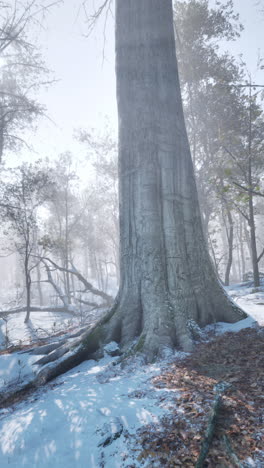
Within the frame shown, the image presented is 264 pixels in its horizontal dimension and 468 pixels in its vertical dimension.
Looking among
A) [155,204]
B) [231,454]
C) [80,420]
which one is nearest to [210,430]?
[231,454]

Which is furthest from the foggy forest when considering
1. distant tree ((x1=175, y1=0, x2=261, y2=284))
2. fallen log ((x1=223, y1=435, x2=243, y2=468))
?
distant tree ((x1=175, y1=0, x2=261, y2=284))

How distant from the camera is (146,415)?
2.04 meters

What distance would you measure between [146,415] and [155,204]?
118 inches

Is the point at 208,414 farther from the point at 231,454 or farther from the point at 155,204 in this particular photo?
the point at 155,204

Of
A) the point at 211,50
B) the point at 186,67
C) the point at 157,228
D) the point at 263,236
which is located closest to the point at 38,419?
the point at 157,228

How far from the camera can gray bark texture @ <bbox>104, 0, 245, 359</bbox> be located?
3930 mm

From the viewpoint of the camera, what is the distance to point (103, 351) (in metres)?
3.84

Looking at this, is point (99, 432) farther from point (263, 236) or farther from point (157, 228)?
point (263, 236)

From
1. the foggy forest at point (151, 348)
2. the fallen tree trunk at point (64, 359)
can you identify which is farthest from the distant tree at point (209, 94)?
the fallen tree trunk at point (64, 359)

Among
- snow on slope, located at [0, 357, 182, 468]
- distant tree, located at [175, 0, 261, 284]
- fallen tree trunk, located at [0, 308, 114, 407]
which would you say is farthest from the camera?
distant tree, located at [175, 0, 261, 284]

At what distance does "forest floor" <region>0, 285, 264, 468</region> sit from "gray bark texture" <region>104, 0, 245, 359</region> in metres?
0.68

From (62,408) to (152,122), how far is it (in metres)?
4.51

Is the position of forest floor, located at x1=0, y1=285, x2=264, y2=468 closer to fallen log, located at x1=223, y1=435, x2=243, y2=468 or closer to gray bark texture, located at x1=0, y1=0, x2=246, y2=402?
fallen log, located at x1=223, y1=435, x2=243, y2=468

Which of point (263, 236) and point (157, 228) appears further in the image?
point (263, 236)
